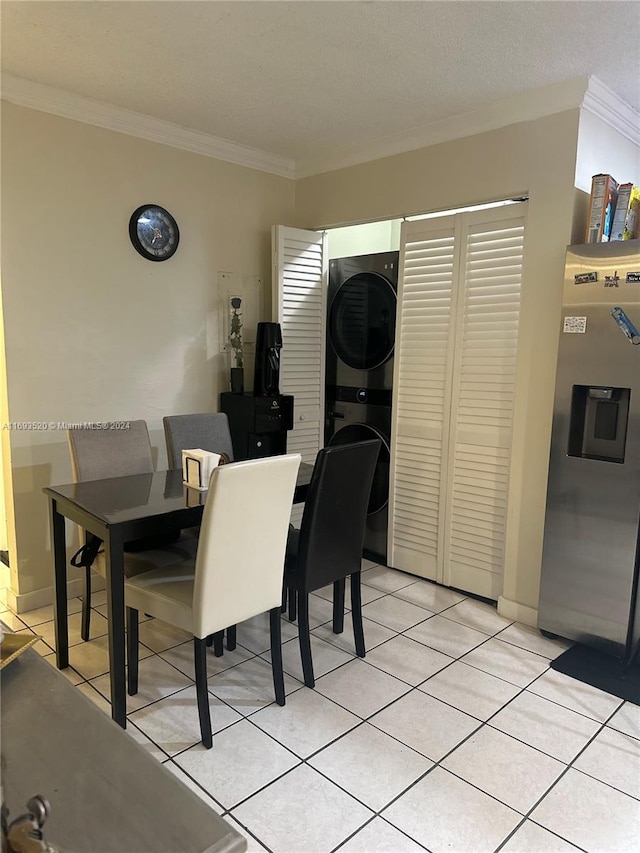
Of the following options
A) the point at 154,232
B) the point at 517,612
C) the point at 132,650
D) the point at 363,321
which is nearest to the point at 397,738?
the point at 132,650

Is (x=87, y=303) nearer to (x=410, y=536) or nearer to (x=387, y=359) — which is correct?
(x=387, y=359)

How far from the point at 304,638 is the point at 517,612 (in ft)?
3.97

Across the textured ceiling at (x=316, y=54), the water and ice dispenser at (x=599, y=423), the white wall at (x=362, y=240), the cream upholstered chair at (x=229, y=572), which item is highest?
the textured ceiling at (x=316, y=54)

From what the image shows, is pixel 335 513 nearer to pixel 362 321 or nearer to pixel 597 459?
pixel 597 459

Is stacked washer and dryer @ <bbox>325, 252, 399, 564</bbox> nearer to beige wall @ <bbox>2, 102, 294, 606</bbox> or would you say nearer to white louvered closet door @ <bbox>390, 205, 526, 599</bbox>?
white louvered closet door @ <bbox>390, 205, 526, 599</bbox>

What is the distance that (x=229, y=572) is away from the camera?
2.04 m

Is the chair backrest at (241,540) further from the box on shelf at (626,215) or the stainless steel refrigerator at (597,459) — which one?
the box on shelf at (626,215)

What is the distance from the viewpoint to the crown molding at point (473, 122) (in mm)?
2625

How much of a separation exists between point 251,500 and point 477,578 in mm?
1695

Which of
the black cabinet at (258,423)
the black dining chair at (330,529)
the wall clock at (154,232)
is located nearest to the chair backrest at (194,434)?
the black cabinet at (258,423)

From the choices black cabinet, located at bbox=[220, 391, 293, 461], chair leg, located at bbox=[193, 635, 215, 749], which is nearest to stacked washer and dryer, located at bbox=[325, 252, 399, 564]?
black cabinet, located at bbox=[220, 391, 293, 461]

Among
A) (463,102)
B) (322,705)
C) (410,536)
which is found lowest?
(322,705)

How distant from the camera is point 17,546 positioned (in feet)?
9.80

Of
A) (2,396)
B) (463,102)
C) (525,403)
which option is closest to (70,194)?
(2,396)
